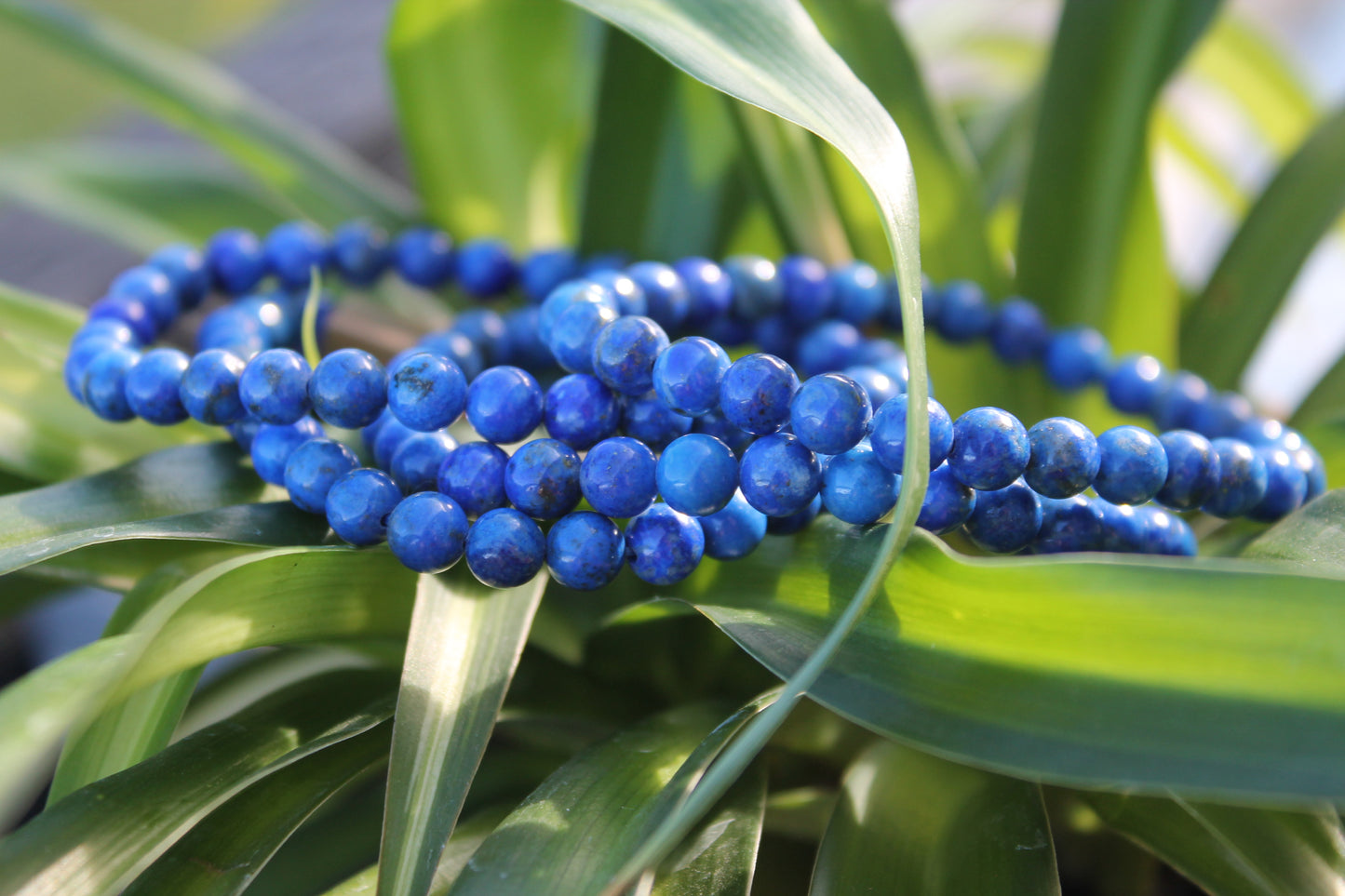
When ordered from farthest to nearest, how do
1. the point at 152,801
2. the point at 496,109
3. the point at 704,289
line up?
the point at 496,109, the point at 704,289, the point at 152,801

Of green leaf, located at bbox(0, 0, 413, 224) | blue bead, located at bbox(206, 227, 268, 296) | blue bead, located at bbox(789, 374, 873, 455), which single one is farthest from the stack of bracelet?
green leaf, located at bbox(0, 0, 413, 224)

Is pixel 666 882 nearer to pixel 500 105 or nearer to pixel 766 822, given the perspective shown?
pixel 766 822

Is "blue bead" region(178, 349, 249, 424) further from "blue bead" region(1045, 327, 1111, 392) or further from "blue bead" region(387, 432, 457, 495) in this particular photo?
"blue bead" region(1045, 327, 1111, 392)

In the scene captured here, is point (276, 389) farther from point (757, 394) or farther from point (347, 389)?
point (757, 394)

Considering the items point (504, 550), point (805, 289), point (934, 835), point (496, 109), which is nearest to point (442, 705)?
point (504, 550)

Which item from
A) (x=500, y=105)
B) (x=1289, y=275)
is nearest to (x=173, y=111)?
(x=500, y=105)
